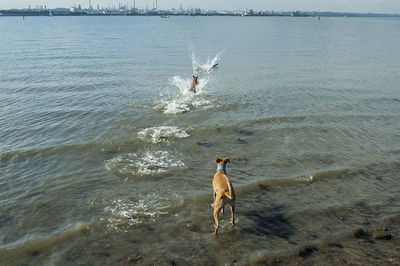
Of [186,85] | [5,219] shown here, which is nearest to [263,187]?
[5,219]

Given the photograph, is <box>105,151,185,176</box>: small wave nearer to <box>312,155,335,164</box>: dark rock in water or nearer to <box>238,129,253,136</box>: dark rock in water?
<box>238,129,253,136</box>: dark rock in water

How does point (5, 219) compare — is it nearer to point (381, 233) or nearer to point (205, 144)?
point (205, 144)

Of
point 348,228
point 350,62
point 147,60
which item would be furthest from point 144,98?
point 350,62

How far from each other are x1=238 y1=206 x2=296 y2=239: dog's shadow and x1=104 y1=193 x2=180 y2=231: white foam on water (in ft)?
8.55

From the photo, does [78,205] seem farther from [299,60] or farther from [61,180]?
[299,60]

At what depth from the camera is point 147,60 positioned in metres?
39.5

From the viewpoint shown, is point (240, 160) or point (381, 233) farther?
point (240, 160)

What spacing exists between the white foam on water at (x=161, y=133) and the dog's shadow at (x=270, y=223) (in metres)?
6.88

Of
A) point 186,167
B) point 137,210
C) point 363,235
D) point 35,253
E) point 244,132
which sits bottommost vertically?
point 35,253

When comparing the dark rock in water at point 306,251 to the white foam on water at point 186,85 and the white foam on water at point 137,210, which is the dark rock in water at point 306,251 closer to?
the white foam on water at point 137,210

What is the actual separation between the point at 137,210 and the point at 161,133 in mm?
6530

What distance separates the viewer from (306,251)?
25.3 ft

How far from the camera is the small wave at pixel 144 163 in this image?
11.7 m

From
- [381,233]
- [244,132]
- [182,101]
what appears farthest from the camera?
[182,101]
